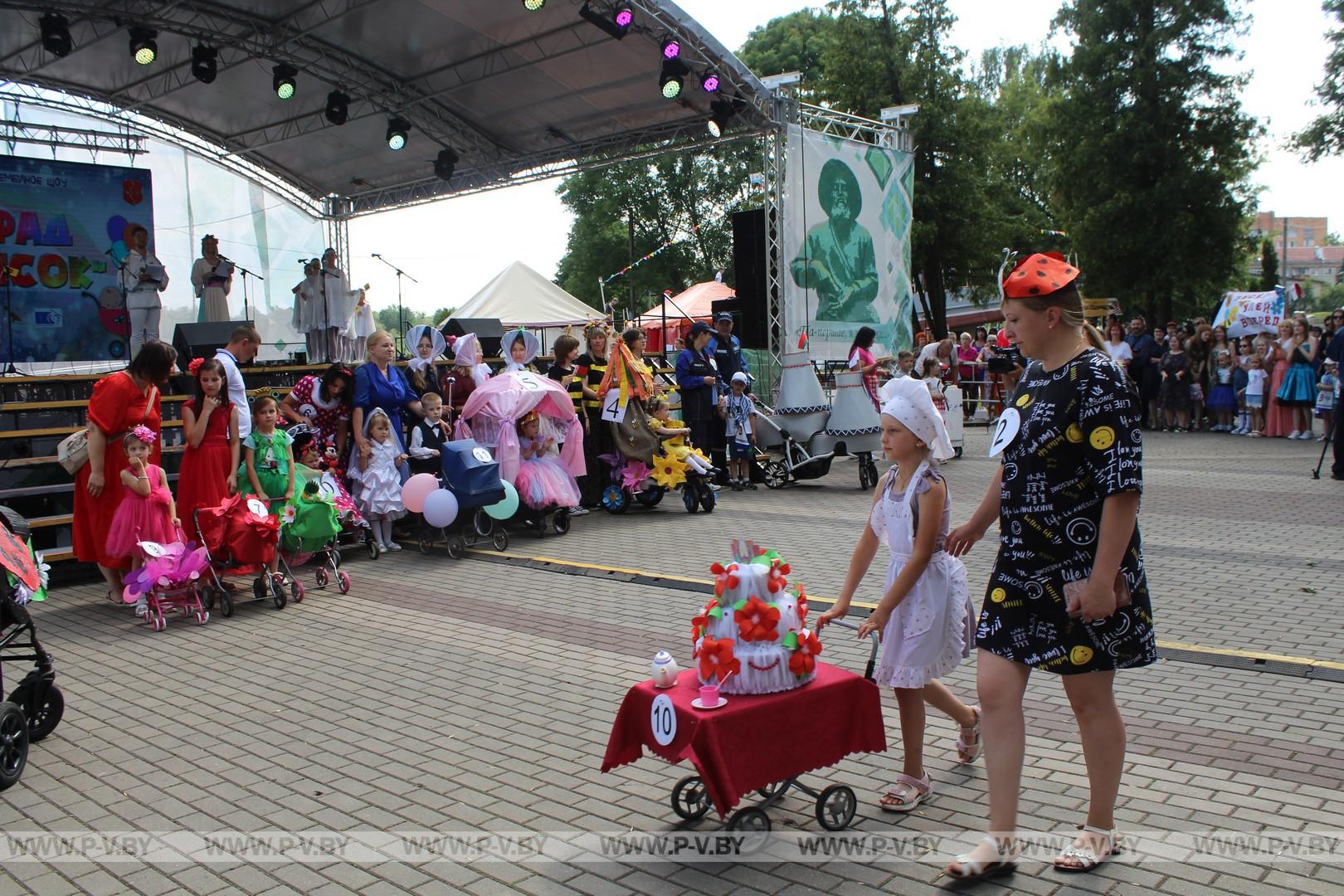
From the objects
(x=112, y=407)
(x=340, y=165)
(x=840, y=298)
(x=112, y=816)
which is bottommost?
(x=112, y=816)

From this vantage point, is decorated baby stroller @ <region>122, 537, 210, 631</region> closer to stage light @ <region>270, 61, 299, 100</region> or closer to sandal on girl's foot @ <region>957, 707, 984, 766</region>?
sandal on girl's foot @ <region>957, 707, 984, 766</region>

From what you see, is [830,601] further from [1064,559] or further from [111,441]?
[111,441]

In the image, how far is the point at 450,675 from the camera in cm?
597

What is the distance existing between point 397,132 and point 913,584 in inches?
710

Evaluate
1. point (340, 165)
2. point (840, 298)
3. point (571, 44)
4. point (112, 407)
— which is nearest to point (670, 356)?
point (840, 298)

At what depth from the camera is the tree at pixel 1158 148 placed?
85.1 feet

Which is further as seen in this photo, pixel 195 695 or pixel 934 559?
pixel 195 695

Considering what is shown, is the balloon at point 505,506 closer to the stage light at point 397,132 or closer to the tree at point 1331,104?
the stage light at point 397,132

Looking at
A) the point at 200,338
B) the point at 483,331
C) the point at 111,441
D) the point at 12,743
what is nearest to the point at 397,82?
the point at 483,331

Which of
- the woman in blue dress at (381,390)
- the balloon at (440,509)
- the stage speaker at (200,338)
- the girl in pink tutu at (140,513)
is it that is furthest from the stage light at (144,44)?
the girl in pink tutu at (140,513)

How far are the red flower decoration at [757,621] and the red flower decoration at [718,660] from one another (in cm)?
7

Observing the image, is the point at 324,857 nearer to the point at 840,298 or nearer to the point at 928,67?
the point at 840,298

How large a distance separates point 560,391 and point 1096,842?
7.77 meters

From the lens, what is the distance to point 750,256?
18094 millimetres
